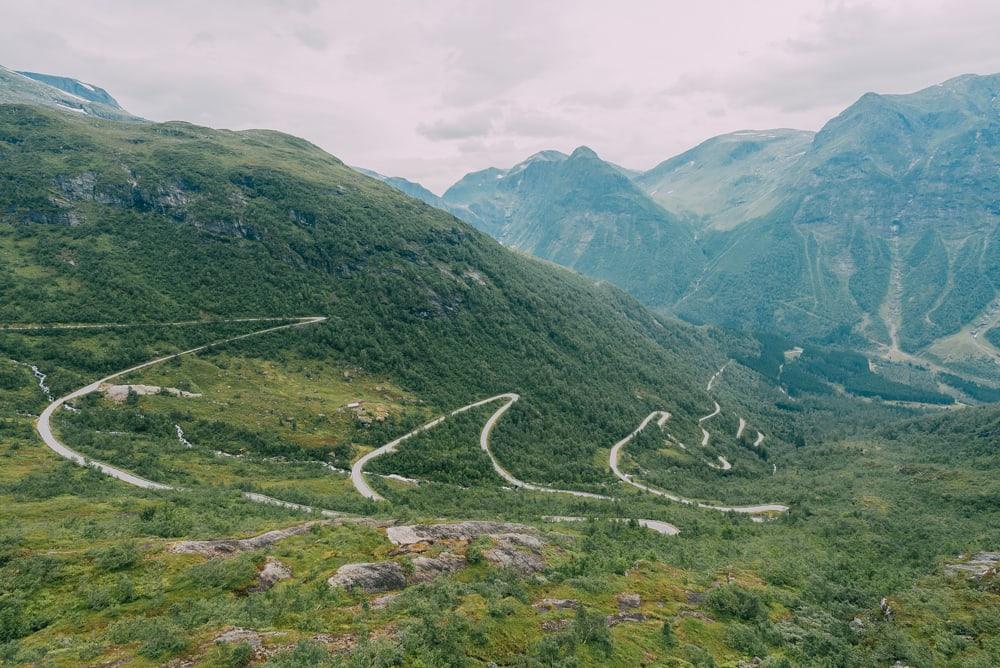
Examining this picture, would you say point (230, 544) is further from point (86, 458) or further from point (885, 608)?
point (885, 608)

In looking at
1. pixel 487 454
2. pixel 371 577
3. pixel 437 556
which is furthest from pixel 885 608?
pixel 487 454

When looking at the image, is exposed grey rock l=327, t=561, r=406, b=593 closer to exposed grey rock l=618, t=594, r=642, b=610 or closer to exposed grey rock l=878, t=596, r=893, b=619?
exposed grey rock l=618, t=594, r=642, b=610

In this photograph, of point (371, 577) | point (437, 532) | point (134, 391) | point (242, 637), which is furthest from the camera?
point (134, 391)

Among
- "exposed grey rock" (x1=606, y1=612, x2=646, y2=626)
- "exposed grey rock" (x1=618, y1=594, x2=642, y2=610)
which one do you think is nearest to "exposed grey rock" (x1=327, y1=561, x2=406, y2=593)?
"exposed grey rock" (x1=606, y1=612, x2=646, y2=626)

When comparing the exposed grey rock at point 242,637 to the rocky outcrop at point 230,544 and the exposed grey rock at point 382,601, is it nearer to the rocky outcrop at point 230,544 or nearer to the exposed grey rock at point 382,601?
the exposed grey rock at point 382,601

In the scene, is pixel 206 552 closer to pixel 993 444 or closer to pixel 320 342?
pixel 320 342
